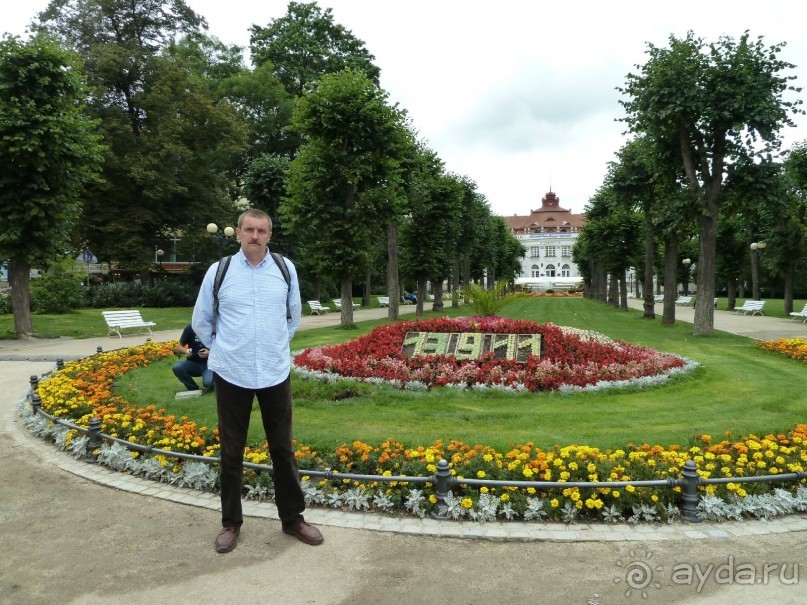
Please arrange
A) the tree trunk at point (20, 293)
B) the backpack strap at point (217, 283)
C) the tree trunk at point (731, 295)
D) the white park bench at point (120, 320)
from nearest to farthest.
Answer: the backpack strap at point (217, 283)
the tree trunk at point (20, 293)
the white park bench at point (120, 320)
the tree trunk at point (731, 295)

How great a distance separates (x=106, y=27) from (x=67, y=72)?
2153 centimetres

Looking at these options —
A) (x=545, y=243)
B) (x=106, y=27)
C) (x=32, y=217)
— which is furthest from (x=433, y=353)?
(x=545, y=243)

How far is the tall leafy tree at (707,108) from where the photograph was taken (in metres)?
16.4

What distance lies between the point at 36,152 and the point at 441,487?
17.2 m

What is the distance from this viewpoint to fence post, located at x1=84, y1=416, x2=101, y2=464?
590 centimetres

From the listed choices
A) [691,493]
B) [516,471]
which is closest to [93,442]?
[516,471]

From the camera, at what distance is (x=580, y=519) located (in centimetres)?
442

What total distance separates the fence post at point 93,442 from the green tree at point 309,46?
3564 cm

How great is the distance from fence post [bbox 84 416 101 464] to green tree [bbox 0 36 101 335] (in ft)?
43.0

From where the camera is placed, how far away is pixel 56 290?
27.7 metres

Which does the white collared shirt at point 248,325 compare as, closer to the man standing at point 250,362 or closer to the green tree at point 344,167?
the man standing at point 250,362

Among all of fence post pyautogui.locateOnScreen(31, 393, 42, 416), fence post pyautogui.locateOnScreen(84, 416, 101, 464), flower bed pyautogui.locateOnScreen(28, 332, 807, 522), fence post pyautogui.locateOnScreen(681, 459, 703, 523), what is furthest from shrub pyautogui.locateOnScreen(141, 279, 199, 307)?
fence post pyautogui.locateOnScreen(681, 459, 703, 523)

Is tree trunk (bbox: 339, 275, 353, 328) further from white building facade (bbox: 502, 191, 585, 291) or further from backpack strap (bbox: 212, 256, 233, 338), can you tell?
white building facade (bbox: 502, 191, 585, 291)

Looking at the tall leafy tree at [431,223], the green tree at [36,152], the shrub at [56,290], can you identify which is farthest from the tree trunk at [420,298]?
the shrub at [56,290]
